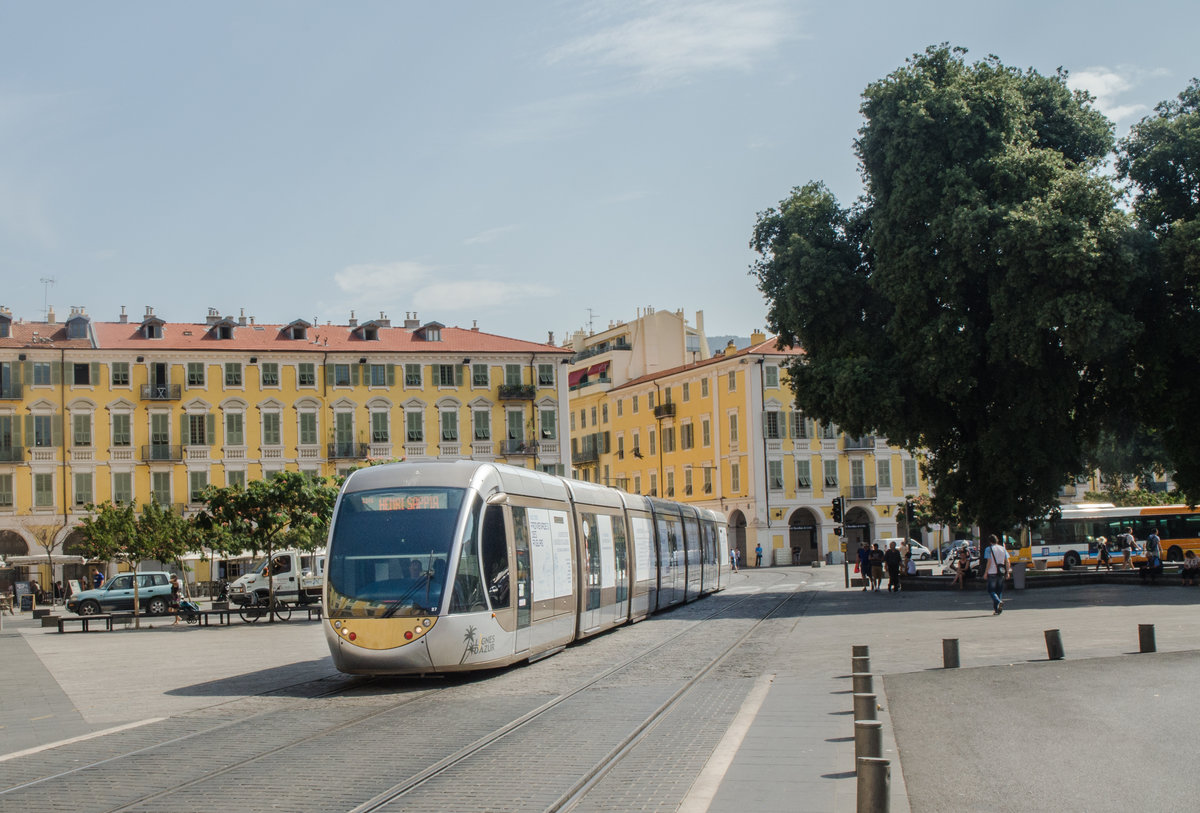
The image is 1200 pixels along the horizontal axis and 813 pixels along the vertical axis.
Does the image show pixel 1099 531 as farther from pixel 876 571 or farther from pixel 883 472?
pixel 876 571

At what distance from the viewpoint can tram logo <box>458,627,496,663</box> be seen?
16.4 metres

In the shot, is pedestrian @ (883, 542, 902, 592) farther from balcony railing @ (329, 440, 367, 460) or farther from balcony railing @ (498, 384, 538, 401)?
balcony railing @ (329, 440, 367, 460)

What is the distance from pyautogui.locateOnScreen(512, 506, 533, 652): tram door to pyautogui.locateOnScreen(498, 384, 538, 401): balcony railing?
52.9m

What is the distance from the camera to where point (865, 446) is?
82375 millimetres

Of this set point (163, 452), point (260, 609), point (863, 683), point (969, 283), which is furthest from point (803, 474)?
point (863, 683)

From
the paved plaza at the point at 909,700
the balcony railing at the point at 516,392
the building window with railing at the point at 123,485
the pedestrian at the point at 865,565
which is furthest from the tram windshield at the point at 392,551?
the balcony railing at the point at 516,392

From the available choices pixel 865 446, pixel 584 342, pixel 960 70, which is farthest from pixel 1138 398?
pixel 584 342

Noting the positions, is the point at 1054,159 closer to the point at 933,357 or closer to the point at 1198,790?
the point at 933,357

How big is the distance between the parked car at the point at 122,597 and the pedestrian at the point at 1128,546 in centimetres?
3810

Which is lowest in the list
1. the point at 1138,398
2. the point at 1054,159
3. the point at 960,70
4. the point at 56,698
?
the point at 56,698

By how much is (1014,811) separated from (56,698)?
45.0 feet

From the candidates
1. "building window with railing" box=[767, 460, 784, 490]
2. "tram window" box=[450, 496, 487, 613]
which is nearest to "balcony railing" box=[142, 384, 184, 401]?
"building window with railing" box=[767, 460, 784, 490]

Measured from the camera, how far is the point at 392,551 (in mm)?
16578

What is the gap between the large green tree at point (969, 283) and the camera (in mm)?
33344
